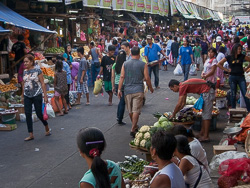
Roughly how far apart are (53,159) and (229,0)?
71.4 metres

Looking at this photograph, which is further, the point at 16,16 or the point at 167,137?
the point at 16,16

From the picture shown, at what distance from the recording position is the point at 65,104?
1196 centimetres


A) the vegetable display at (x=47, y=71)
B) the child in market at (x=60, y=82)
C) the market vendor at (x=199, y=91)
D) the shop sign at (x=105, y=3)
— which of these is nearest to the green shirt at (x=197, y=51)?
the shop sign at (x=105, y=3)

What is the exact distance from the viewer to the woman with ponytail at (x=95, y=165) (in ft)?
10.5

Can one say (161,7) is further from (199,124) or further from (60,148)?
(60,148)

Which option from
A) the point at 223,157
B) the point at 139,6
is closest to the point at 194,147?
the point at 223,157

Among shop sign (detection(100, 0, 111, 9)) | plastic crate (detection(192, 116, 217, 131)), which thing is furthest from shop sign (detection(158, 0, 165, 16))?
plastic crate (detection(192, 116, 217, 131))

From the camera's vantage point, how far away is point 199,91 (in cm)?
834

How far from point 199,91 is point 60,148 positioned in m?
3.04

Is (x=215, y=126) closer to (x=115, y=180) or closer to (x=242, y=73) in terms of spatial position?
(x=242, y=73)

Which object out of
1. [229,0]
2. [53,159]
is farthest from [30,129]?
[229,0]

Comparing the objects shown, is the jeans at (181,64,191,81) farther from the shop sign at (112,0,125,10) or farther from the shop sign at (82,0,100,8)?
the shop sign at (112,0,125,10)

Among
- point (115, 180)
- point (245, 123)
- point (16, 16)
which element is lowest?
point (245, 123)

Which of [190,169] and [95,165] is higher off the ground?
[95,165]
